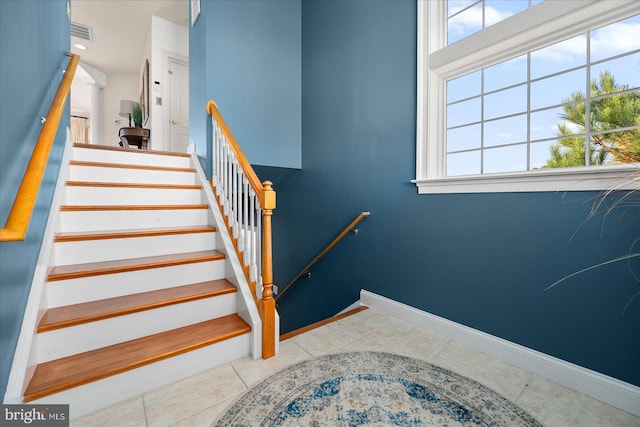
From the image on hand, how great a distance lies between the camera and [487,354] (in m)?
1.80

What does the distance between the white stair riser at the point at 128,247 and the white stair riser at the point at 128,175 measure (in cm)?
80

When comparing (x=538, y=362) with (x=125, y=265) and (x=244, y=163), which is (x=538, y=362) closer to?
(x=244, y=163)

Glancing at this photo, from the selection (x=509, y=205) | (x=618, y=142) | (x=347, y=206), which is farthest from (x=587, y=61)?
(x=347, y=206)

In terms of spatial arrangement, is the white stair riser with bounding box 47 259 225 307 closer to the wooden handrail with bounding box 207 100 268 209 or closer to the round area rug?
the wooden handrail with bounding box 207 100 268 209

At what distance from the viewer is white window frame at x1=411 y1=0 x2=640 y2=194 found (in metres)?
1.41

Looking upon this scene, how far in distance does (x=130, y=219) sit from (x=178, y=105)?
3.29 meters

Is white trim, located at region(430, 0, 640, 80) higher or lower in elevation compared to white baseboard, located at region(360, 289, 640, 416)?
higher

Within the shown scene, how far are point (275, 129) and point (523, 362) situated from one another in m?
3.11

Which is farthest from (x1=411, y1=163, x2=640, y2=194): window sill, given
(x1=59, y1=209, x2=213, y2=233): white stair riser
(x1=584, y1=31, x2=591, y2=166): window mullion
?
(x1=59, y1=209, x2=213, y2=233): white stair riser

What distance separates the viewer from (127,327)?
1.56 metres

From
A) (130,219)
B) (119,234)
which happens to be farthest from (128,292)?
(130,219)

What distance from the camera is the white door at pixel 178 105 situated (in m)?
4.68

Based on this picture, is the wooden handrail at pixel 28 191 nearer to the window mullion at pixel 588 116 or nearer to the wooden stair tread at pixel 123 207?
the wooden stair tread at pixel 123 207

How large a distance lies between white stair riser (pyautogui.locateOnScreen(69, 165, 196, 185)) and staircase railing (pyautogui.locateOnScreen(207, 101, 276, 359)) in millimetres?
334
